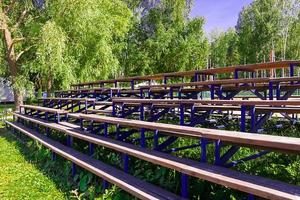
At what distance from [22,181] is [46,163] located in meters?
1.15

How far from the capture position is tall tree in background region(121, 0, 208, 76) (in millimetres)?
36062

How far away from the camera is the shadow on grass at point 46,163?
5994 mm

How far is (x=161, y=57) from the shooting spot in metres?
37.0

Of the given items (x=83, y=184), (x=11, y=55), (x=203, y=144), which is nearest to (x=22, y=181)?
(x=83, y=184)

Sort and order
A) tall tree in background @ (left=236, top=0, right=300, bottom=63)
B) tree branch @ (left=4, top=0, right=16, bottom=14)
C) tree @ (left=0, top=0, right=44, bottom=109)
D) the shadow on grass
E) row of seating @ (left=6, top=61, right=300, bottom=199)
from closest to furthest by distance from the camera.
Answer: row of seating @ (left=6, top=61, right=300, bottom=199)
the shadow on grass
tree @ (left=0, top=0, right=44, bottom=109)
tree branch @ (left=4, top=0, right=16, bottom=14)
tall tree in background @ (left=236, top=0, right=300, bottom=63)

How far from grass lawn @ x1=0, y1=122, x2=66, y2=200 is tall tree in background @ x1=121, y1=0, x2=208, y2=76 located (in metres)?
28.1

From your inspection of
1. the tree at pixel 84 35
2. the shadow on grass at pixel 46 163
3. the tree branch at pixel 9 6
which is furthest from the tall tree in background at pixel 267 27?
the shadow on grass at pixel 46 163

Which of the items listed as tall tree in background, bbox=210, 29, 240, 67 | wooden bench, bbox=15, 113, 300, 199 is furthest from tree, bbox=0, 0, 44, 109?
tall tree in background, bbox=210, 29, 240, 67

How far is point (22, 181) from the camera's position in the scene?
6.30 metres

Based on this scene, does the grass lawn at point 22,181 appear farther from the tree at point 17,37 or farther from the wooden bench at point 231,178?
the tree at point 17,37

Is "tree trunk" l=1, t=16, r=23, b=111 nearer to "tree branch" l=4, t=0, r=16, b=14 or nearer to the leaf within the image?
"tree branch" l=4, t=0, r=16, b=14

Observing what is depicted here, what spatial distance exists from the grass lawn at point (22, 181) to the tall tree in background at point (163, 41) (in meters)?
28.1

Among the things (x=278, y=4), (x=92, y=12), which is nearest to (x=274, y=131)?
(x=92, y=12)

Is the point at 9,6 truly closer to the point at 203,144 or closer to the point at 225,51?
the point at 203,144
